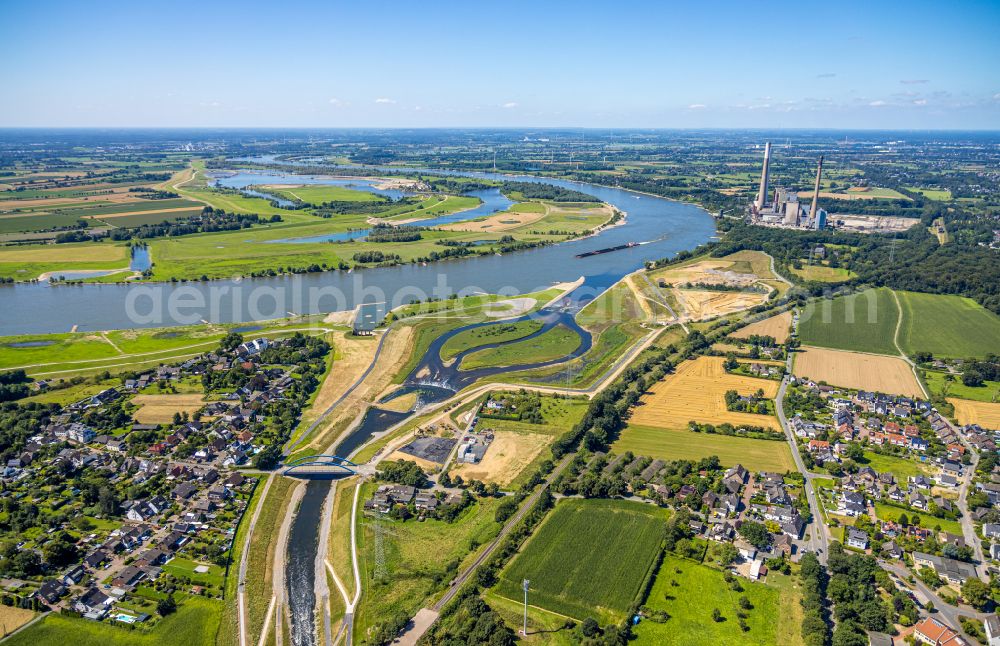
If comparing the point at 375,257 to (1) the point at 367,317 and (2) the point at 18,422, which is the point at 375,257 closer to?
(1) the point at 367,317

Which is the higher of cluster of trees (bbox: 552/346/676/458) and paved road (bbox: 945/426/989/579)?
cluster of trees (bbox: 552/346/676/458)

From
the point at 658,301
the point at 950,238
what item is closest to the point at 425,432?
the point at 658,301

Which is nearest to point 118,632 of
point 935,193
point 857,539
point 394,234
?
point 857,539

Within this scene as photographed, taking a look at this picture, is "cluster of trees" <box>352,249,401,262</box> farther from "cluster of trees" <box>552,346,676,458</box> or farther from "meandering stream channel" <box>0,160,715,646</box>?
"cluster of trees" <box>552,346,676,458</box>

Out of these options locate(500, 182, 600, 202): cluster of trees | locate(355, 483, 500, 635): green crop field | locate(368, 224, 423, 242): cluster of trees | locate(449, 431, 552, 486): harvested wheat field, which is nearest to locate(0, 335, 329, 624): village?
locate(355, 483, 500, 635): green crop field

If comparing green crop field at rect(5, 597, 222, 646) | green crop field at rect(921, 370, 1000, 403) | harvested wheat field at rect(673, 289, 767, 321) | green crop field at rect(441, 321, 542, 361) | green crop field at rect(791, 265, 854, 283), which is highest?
green crop field at rect(791, 265, 854, 283)

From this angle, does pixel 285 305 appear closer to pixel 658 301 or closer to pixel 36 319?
pixel 36 319

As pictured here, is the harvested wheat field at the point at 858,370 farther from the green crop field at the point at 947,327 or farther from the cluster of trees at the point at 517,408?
the cluster of trees at the point at 517,408
